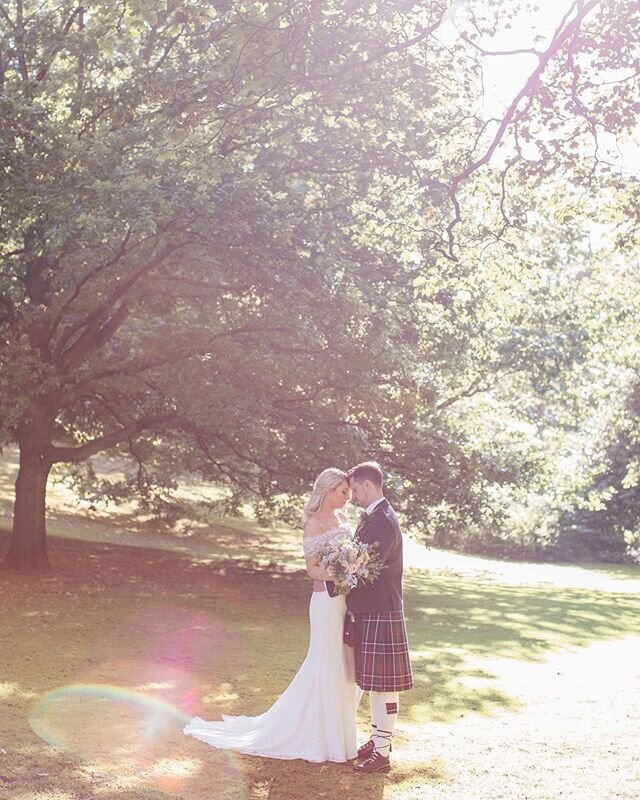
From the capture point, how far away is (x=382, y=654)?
7676 millimetres

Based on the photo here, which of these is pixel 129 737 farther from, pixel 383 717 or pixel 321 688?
pixel 383 717

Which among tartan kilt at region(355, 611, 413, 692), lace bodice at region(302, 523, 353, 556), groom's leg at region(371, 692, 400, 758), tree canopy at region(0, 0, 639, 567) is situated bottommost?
groom's leg at region(371, 692, 400, 758)

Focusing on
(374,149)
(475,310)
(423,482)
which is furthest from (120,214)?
(423,482)

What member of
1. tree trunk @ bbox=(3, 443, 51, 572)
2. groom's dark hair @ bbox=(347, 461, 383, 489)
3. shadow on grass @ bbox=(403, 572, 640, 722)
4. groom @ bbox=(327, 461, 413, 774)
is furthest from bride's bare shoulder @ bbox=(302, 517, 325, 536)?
tree trunk @ bbox=(3, 443, 51, 572)

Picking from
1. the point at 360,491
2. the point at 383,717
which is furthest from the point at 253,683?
the point at 360,491

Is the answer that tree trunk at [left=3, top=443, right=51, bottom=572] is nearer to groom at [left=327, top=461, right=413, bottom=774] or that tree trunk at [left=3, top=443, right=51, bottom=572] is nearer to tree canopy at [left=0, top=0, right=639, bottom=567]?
tree canopy at [left=0, top=0, right=639, bottom=567]

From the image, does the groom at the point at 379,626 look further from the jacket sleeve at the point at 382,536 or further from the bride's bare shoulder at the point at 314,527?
the bride's bare shoulder at the point at 314,527

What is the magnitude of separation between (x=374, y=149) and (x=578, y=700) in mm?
8315

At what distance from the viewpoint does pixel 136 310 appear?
18.0 metres

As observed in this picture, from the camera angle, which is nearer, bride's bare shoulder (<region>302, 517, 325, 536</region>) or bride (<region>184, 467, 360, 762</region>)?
bride (<region>184, 467, 360, 762</region>)

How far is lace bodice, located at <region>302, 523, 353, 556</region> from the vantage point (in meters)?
7.84

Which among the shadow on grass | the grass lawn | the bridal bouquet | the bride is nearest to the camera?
the grass lawn

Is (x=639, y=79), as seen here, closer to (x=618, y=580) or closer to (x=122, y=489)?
(x=122, y=489)

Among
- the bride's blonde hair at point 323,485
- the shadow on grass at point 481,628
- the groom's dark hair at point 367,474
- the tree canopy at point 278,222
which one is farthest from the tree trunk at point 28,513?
the groom's dark hair at point 367,474
